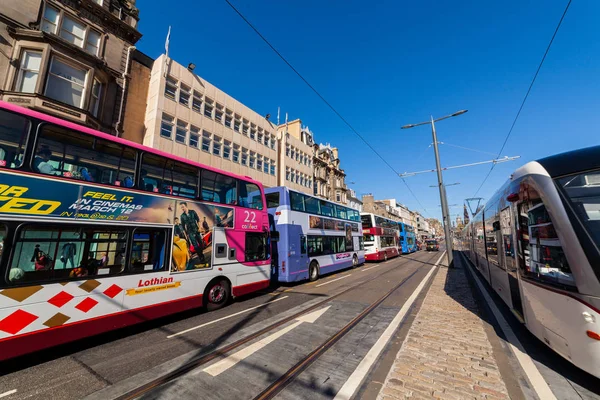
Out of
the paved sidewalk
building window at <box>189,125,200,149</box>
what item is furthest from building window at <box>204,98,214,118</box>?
the paved sidewalk

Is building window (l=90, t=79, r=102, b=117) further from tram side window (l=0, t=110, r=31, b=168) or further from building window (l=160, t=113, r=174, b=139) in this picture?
tram side window (l=0, t=110, r=31, b=168)

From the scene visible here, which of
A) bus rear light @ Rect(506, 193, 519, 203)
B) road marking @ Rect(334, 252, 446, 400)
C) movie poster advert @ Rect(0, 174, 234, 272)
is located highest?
bus rear light @ Rect(506, 193, 519, 203)

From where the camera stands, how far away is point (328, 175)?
40.0 m

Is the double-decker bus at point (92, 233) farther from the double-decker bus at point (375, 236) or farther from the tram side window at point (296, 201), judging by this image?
the double-decker bus at point (375, 236)

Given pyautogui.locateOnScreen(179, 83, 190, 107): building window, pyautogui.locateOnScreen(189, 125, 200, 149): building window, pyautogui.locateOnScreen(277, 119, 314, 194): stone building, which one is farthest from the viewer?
pyautogui.locateOnScreen(277, 119, 314, 194): stone building

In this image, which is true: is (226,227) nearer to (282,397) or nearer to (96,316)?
(96,316)

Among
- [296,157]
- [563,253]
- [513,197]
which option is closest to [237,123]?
[296,157]

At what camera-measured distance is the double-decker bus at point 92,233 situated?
398 cm

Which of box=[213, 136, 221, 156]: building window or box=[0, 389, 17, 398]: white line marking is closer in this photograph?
box=[0, 389, 17, 398]: white line marking

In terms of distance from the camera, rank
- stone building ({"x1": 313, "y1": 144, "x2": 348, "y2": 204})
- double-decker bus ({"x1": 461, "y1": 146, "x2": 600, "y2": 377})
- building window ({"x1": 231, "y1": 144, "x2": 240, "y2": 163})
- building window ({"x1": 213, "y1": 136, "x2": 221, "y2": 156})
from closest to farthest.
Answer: double-decker bus ({"x1": 461, "y1": 146, "x2": 600, "y2": 377}), building window ({"x1": 213, "y1": 136, "x2": 221, "y2": 156}), building window ({"x1": 231, "y1": 144, "x2": 240, "y2": 163}), stone building ({"x1": 313, "y1": 144, "x2": 348, "y2": 204})

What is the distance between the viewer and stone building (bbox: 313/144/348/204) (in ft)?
118

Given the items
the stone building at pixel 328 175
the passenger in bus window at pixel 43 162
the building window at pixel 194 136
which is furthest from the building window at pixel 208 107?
the stone building at pixel 328 175

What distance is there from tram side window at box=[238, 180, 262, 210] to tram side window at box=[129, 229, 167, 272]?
2961 mm

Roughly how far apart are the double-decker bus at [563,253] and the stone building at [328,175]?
2942 cm
